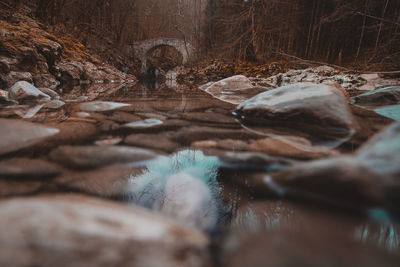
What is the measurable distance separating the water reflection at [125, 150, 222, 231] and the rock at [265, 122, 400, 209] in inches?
10.6

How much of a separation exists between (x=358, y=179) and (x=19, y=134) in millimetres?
1406

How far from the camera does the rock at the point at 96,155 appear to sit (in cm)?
76

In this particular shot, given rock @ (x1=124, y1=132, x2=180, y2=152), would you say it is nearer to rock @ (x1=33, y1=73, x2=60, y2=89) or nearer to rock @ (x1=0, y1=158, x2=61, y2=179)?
rock @ (x1=0, y1=158, x2=61, y2=179)

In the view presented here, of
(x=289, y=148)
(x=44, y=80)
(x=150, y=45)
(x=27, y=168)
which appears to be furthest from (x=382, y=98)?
(x=150, y=45)

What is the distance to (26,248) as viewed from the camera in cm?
33

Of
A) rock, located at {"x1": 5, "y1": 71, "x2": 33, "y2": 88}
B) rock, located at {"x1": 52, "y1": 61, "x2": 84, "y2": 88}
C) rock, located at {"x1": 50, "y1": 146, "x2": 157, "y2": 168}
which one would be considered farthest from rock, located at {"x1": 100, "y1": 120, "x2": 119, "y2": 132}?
rock, located at {"x1": 52, "y1": 61, "x2": 84, "y2": 88}

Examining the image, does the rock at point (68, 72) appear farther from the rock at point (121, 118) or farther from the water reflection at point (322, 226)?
the water reflection at point (322, 226)

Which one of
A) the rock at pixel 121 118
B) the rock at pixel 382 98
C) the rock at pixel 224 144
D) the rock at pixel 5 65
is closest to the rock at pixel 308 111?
the rock at pixel 224 144

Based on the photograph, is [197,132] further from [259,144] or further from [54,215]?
[54,215]

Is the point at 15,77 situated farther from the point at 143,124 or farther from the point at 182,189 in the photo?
the point at 182,189

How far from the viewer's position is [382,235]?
479mm

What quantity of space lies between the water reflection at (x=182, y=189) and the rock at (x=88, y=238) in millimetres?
135

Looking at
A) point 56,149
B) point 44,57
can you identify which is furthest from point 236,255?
point 44,57

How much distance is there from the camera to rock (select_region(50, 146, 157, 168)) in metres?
0.76
